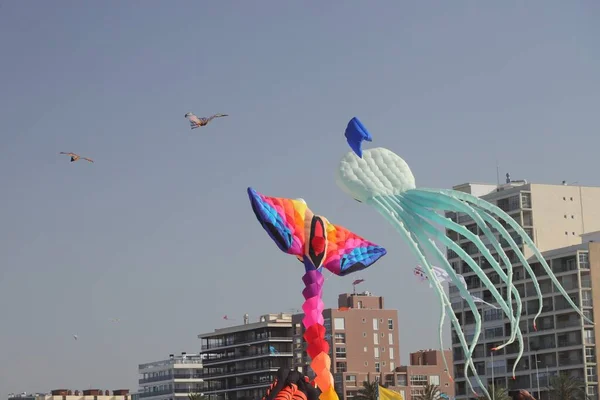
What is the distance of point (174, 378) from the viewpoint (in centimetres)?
17625

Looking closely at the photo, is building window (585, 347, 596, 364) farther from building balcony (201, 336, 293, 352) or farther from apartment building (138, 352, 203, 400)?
apartment building (138, 352, 203, 400)

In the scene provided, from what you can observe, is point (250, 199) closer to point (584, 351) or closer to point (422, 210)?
point (422, 210)

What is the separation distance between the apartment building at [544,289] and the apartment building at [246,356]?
33534 millimetres

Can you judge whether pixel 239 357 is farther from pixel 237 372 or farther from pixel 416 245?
pixel 416 245

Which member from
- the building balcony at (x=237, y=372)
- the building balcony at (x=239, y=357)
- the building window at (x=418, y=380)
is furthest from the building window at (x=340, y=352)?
the building balcony at (x=239, y=357)

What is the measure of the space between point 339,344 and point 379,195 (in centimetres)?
10576

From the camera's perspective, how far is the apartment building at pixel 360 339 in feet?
458

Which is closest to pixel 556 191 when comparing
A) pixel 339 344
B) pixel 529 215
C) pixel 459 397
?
pixel 529 215

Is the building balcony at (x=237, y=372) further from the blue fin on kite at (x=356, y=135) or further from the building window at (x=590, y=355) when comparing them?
the blue fin on kite at (x=356, y=135)

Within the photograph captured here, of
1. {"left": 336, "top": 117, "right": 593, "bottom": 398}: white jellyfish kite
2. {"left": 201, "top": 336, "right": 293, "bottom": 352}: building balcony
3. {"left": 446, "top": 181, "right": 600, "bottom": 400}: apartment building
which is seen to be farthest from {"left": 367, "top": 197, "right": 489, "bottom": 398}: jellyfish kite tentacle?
{"left": 201, "top": 336, "right": 293, "bottom": 352}: building balcony

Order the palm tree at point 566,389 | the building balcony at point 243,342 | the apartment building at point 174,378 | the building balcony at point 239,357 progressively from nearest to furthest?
the palm tree at point 566,389 → the building balcony at point 239,357 → the building balcony at point 243,342 → the apartment building at point 174,378

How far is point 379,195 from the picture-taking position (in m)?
36.3

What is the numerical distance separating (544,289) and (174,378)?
79.1m

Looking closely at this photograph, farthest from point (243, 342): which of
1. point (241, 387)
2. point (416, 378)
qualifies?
point (416, 378)
